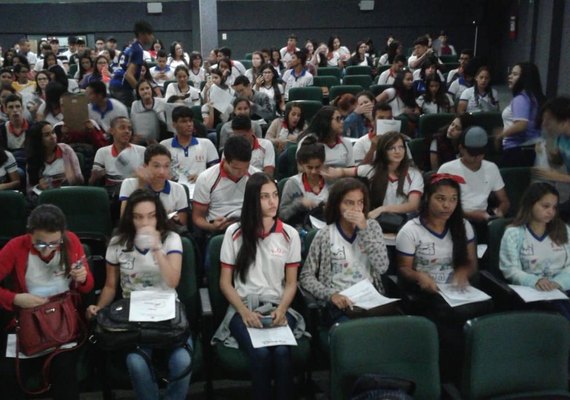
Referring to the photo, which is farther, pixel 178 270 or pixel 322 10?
pixel 322 10

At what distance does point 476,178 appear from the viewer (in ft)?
13.2

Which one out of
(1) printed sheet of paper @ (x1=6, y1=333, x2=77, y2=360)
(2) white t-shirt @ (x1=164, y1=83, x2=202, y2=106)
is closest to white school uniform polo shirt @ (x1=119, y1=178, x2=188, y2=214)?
(1) printed sheet of paper @ (x1=6, y1=333, x2=77, y2=360)

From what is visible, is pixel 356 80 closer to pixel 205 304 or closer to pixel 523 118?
pixel 523 118

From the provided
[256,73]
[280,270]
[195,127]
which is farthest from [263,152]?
[256,73]

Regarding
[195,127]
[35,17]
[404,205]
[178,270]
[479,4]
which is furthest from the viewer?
[35,17]

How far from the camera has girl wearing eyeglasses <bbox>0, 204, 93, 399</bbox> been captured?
8.98 feet

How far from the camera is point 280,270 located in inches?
122

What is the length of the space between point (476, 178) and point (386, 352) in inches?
74.9

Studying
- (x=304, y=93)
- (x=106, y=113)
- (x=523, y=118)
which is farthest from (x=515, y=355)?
(x=304, y=93)

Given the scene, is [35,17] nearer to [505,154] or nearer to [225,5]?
[225,5]

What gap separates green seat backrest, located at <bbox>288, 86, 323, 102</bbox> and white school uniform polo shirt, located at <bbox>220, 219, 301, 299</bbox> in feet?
16.4

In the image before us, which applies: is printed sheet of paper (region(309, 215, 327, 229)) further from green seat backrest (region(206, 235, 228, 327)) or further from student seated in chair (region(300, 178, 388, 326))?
green seat backrest (region(206, 235, 228, 327))

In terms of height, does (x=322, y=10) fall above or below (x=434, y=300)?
above

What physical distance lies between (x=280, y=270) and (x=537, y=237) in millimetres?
1390
